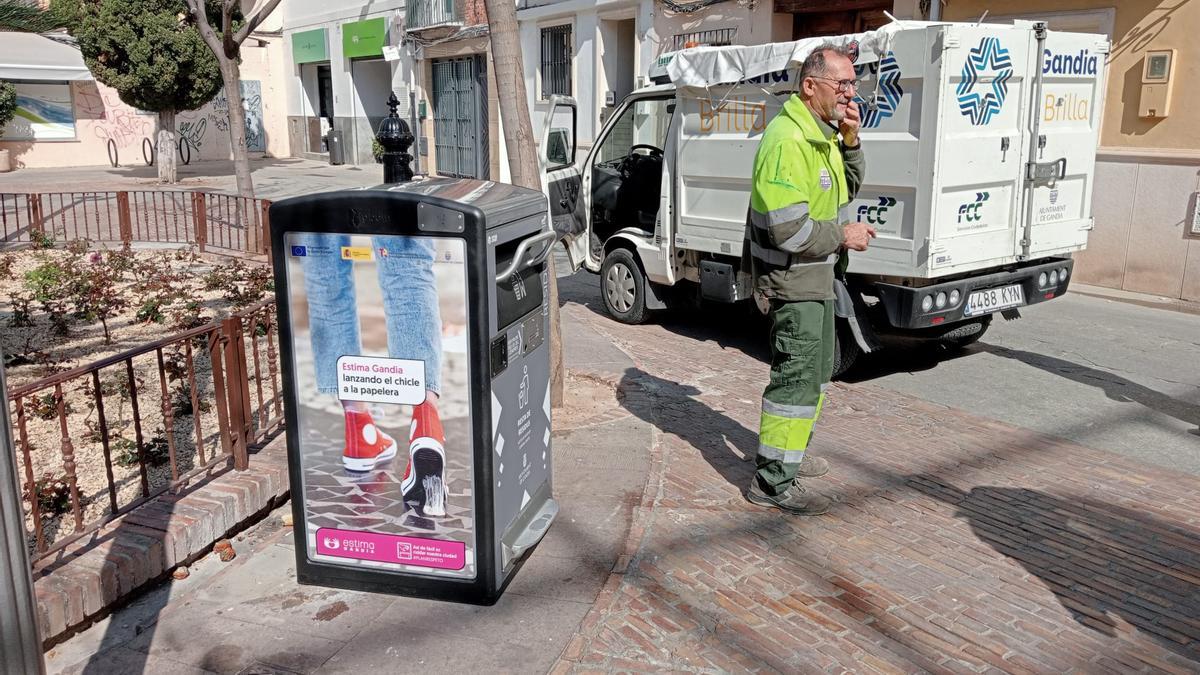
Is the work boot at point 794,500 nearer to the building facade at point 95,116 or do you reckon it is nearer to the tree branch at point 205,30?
the tree branch at point 205,30

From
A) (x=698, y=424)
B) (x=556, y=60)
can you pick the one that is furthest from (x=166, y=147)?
(x=698, y=424)

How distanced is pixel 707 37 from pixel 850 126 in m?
11.1

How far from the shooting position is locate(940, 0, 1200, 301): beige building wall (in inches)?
383

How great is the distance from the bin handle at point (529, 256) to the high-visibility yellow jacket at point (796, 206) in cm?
104

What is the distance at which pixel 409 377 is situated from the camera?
3436mm

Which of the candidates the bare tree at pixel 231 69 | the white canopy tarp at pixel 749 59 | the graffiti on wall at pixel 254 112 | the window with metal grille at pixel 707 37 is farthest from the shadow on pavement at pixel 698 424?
the graffiti on wall at pixel 254 112

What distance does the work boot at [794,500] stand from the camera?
15.1 ft

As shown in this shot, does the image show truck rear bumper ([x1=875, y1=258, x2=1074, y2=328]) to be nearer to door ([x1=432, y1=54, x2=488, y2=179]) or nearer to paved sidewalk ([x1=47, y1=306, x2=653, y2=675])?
paved sidewalk ([x1=47, y1=306, x2=653, y2=675])

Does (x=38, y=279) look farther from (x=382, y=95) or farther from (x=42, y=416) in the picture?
(x=382, y=95)

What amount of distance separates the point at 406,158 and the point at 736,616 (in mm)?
2296

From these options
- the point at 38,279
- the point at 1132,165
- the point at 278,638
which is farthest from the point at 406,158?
the point at 1132,165

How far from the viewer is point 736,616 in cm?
369

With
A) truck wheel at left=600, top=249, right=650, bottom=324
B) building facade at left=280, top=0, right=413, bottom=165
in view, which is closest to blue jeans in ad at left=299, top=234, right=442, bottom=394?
truck wheel at left=600, top=249, right=650, bottom=324

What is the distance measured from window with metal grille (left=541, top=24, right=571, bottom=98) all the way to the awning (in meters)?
15.7
